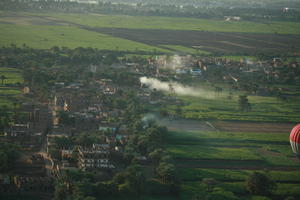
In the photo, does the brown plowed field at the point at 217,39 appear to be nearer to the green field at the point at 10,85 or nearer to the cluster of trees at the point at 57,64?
the cluster of trees at the point at 57,64

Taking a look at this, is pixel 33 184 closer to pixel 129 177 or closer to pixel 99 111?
pixel 129 177

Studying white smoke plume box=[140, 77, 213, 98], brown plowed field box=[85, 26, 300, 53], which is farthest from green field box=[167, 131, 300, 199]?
brown plowed field box=[85, 26, 300, 53]

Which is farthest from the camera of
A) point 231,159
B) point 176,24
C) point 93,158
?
point 176,24

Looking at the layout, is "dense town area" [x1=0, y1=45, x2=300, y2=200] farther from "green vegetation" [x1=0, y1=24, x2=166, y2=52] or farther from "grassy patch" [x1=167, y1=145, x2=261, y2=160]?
"green vegetation" [x1=0, y1=24, x2=166, y2=52]

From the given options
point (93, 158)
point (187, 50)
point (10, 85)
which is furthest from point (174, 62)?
point (93, 158)

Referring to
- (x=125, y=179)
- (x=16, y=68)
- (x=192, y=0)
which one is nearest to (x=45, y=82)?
(x=16, y=68)

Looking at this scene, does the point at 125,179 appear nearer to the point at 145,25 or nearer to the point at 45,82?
the point at 45,82
